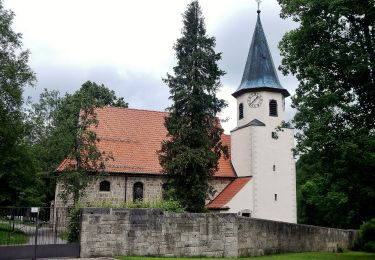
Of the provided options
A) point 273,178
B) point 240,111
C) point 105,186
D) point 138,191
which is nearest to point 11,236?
point 105,186

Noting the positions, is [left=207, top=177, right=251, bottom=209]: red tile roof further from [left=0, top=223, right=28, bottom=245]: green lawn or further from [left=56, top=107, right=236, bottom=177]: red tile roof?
[left=0, top=223, right=28, bottom=245]: green lawn

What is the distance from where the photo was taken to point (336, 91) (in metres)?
17.3

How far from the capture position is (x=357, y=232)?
26.5 m

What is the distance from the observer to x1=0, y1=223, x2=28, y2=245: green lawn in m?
14.0

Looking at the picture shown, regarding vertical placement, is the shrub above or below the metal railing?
below

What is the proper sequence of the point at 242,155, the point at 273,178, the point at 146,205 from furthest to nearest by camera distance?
the point at 242,155
the point at 273,178
the point at 146,205

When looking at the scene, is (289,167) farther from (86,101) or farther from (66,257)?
(66,257)

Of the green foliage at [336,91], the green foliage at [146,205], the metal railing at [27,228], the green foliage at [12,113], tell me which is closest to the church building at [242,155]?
the green foliage at [12,113]

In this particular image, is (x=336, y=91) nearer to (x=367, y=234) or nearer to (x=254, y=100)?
(x=367, y=234)

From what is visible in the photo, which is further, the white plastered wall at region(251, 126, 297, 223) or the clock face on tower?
the clock face on tower

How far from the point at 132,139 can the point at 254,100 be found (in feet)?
29.0

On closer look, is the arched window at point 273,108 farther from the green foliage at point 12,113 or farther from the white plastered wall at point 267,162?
the green foliage at point 12,113

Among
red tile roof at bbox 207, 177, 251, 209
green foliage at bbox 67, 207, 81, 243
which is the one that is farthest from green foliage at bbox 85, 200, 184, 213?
red tile roof at bbox 207, 177, 251, 209

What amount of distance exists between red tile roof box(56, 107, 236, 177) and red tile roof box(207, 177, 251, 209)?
97 centimetres
